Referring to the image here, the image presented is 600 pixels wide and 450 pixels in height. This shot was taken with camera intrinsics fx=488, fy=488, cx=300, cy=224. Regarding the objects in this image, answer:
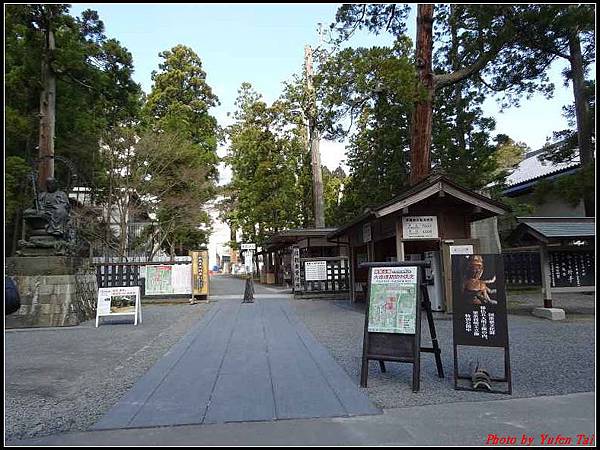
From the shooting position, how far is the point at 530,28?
14289 millimetres

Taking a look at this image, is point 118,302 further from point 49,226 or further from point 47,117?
point 47,117

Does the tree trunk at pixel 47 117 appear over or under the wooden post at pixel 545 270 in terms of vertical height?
over

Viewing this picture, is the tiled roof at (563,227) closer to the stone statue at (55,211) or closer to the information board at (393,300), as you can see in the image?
the information board at (393,300)

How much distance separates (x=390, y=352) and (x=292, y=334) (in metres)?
4.54

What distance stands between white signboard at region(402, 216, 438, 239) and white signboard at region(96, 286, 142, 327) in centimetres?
723

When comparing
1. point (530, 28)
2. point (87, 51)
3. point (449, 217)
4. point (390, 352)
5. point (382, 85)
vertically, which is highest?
point (87, 51)

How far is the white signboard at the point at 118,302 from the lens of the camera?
41.1 ft

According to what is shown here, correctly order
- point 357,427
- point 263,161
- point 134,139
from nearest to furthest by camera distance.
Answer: point 357,427
point 134,139
point 263,161

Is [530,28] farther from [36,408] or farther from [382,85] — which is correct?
[36,408]

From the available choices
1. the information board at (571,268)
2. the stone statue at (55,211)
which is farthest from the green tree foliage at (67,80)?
the information board at (571,268)

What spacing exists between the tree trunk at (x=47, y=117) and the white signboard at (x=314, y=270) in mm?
10533

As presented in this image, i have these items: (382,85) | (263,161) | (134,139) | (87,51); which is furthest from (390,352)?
(263,161)

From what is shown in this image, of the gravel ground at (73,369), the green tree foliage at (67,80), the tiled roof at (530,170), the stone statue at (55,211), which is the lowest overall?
the gravel ground at (73,369)

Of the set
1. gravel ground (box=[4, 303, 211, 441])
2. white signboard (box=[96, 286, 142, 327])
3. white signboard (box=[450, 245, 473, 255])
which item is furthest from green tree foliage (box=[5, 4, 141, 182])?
white signboard (box=[450, 245, 473, 255])
